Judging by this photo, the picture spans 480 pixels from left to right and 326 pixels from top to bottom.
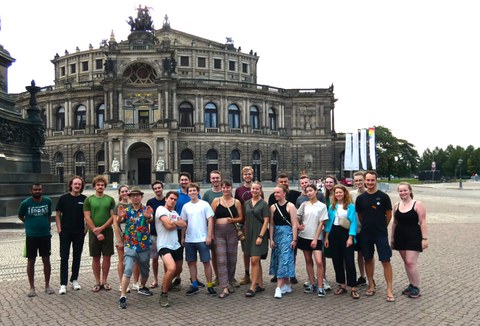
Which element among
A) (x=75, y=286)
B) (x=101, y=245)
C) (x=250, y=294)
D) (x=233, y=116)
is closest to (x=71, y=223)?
(x=101, y=245)

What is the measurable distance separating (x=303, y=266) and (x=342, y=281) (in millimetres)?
2412

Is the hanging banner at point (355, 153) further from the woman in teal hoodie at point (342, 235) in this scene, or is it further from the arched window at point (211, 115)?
the woman in teal hoodie at point (342, 235)

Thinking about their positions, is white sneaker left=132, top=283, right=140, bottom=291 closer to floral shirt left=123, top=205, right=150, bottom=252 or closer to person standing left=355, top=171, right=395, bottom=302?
floral shirt left=123, top=205, right=150, bottom=252

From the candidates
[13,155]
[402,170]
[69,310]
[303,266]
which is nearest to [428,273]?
[303,266]

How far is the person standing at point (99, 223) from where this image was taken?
27.3ft

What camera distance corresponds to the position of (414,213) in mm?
7980

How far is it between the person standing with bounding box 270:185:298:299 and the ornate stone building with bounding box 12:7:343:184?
47065mm

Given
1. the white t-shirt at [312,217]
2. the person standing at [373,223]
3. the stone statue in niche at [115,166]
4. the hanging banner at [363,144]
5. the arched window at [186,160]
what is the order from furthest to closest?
the arched window at [186,160]
the stone statue in niche at [115,166]
the hanging banner at [363,144]
the white t-shirt at [312,217]
the person standing at [373,223]

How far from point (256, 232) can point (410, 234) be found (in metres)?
2.71

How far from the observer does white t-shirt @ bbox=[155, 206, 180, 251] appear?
785 centimetres

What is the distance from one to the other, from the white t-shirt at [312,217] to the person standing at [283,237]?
0.31 meters

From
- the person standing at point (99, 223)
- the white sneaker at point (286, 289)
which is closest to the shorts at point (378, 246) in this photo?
the white sneaker at point (286, 289)

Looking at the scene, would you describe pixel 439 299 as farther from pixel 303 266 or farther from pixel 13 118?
pixel 13 118

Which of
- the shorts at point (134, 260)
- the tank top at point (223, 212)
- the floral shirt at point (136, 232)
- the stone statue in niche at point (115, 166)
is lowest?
the shorts at point (134, 260)
